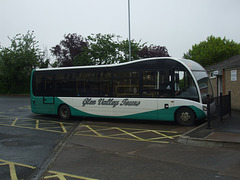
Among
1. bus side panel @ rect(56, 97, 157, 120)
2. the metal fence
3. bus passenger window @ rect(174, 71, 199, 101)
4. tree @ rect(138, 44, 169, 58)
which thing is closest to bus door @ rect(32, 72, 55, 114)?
bus side panel @ rect(56, 97, 157, 120)

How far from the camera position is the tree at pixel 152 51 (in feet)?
129

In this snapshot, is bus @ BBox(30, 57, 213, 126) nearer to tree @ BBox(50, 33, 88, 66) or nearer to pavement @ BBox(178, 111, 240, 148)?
pavement @ BBox(178, 111, 240, 148)

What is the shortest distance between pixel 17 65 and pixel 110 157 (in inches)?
1470

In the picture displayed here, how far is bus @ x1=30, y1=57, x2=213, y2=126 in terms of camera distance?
11.0m

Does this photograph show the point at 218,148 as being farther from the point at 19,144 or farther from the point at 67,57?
the point at 67,57

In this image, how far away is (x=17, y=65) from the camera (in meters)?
40.1

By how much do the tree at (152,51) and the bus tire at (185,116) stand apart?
2875 centimetres

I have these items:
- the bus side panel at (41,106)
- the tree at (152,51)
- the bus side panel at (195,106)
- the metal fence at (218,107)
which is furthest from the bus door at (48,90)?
the tree at (152,51)

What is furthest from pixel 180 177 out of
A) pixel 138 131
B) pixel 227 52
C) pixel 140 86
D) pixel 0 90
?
pixel 0 90

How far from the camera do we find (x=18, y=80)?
41.9 m

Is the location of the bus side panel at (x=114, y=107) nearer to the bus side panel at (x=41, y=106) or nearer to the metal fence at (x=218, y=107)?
the bus side panel at (x=41, y=106)

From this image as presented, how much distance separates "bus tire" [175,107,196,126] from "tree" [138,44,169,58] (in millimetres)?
28748

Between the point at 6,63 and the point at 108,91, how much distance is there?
32.6 metres

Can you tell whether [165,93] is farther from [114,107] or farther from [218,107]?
[114,107]
